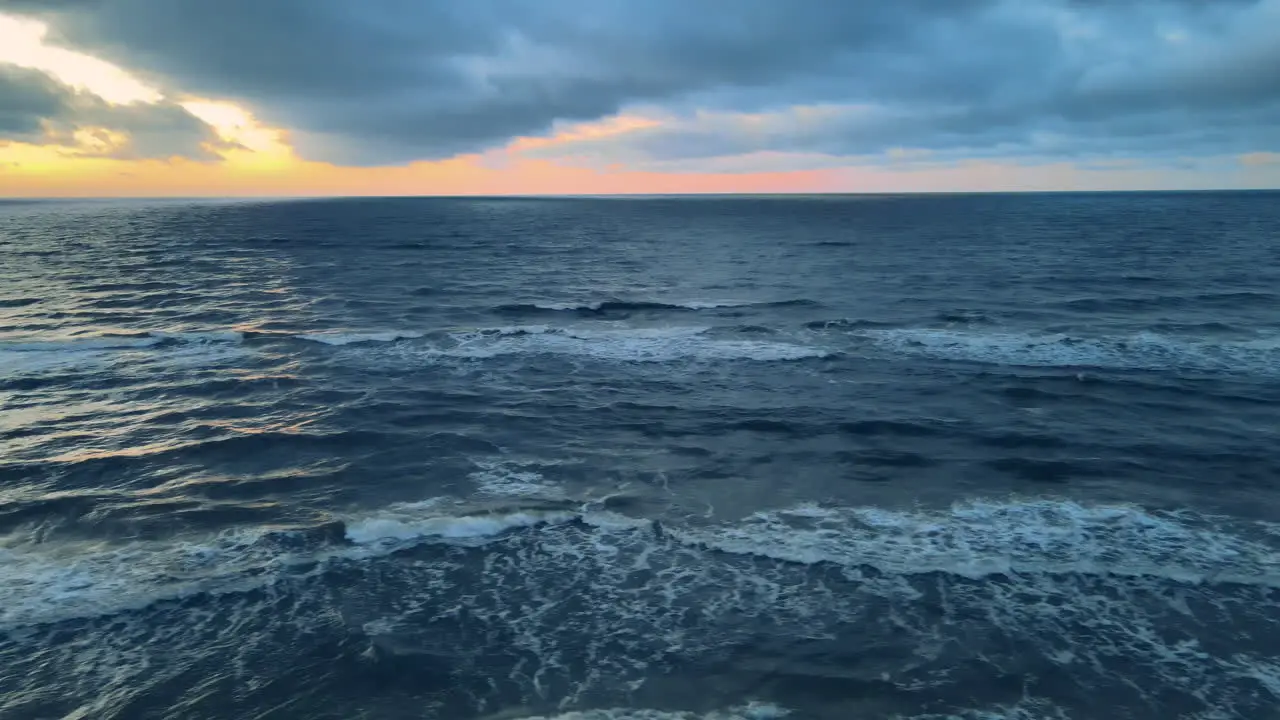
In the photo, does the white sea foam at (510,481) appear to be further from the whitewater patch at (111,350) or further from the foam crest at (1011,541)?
the whitewater patch at (111,350)

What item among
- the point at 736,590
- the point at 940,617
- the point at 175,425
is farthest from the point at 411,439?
the point at 940,617

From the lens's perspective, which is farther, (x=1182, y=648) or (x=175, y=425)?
(x=175, y=425)

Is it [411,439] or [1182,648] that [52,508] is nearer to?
[411,439]

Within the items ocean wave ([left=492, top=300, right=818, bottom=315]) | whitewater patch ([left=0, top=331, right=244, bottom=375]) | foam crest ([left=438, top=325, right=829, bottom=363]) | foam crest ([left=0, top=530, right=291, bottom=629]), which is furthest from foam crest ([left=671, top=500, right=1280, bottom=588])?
ocean wave ([left=492, top=300, right=818, bottom=315])

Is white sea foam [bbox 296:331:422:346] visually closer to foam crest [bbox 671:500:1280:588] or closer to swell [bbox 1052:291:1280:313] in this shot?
foam crest [bbox 671:500:1280:588]

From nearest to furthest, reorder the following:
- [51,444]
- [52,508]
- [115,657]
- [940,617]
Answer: [115,657]
[940,617]
[52,508]
[51,444]

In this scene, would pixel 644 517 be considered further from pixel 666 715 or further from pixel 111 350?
pixel 111 350

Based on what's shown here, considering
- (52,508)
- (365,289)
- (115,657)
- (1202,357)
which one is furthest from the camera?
(365,289)

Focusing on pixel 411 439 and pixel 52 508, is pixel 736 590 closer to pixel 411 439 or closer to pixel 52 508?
pixel 411 439
